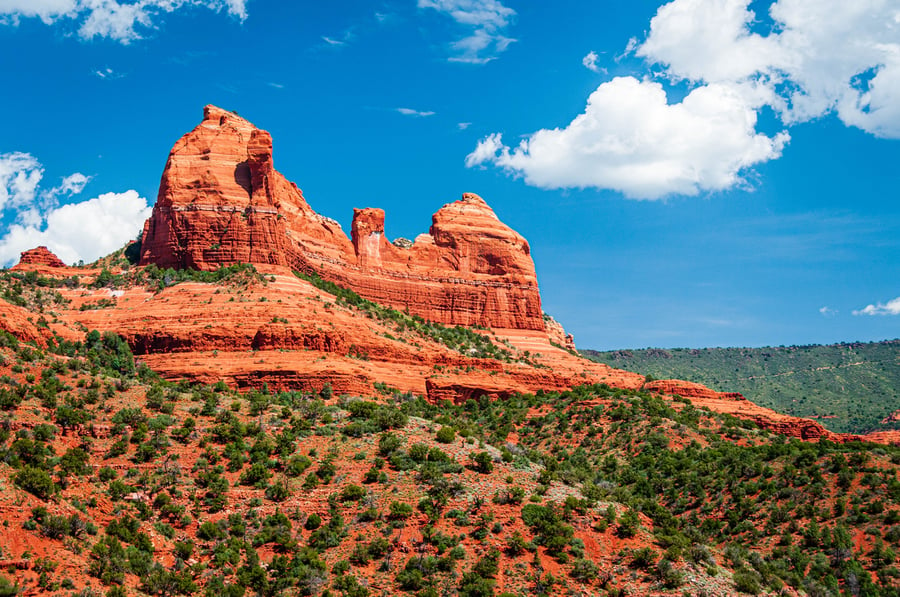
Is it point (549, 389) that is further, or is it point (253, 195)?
point (549, 389)

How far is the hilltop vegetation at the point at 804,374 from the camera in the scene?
13262cm

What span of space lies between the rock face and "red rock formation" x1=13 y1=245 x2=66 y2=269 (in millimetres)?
8210

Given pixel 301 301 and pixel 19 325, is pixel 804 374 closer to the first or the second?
pixel 301 301

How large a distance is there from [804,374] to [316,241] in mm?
109140

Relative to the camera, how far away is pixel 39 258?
262ft

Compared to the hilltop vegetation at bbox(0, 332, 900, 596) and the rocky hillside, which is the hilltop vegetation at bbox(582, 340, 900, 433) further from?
the hilltop vegetation at bbox(0, 332, 900, 596)

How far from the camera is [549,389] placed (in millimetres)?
82250

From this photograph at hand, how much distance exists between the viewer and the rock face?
250 feet

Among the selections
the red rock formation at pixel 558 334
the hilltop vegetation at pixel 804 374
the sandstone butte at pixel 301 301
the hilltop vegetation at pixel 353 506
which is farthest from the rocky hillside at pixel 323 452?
the hilltop vegetation at pixel 804 374

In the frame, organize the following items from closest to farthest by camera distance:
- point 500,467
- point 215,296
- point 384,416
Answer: point 500,467 < point 384,416 < point 215,296

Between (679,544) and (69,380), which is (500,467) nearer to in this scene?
(679,544)

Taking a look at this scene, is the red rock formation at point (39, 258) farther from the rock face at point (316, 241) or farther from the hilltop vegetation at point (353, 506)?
the hilltop vegetation at point (353, 506)

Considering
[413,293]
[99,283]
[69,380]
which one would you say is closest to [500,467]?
[69,380]

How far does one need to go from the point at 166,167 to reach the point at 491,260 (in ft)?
137
